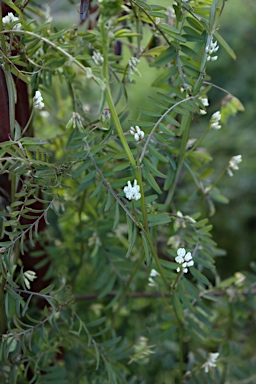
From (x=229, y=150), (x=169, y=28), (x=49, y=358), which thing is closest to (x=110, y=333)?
(x=49, y=358)

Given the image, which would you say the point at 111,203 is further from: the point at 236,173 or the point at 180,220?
the point at 236,173

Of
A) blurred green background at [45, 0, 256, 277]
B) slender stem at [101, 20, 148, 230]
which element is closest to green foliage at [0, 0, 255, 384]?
slender stem at [101, 20, 148, 230]

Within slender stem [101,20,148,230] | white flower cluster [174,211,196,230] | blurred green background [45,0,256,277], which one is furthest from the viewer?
blurred green background [45,0,256,277]

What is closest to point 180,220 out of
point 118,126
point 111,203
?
point 111,203

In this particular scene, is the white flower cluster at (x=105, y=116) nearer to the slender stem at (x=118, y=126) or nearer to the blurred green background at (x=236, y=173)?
the slender stem at (x=118, y=126)

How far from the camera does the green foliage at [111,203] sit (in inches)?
23.0

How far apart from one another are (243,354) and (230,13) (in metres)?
1.17

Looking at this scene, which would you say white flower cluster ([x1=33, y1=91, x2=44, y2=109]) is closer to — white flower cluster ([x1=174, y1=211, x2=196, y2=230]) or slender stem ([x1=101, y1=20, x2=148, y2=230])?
slender stem ([x1=101, y1=20, x2=148, y2=230])

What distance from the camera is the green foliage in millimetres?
585

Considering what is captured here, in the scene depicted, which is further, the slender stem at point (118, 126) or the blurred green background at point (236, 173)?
the blurred green background at point (236, 173)

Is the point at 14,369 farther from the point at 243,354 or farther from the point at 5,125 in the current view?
the point at 243,354

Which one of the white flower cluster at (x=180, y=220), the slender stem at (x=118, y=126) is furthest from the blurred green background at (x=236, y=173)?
the slender stem at (x=118, y=126)

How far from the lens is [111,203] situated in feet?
2.38

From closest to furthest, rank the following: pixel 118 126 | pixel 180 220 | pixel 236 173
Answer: pixel 118 126, pixel 180 220, pixel 236 173
